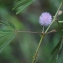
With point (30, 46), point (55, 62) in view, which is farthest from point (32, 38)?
point (55, 62)

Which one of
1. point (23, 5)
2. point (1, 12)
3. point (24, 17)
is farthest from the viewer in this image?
point (24, 17)

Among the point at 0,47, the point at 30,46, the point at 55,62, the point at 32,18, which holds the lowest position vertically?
the point at 30,46

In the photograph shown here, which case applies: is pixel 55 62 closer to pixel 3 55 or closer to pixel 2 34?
pixel 2 34

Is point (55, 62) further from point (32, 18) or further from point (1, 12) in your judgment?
point (32, 18)

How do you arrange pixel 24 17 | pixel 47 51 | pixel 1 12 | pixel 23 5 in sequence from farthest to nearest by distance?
pixel 24 17
pixel 1 12
pixel 47 51
pixel 23 5

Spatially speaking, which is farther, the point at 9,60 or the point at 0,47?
the point at 9,60

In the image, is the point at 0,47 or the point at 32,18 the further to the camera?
the point at 32,18

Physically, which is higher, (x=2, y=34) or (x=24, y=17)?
(x=2, y=34)

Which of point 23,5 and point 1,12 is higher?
point 23,5

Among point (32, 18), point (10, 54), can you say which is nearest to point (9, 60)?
point (10, 54)
